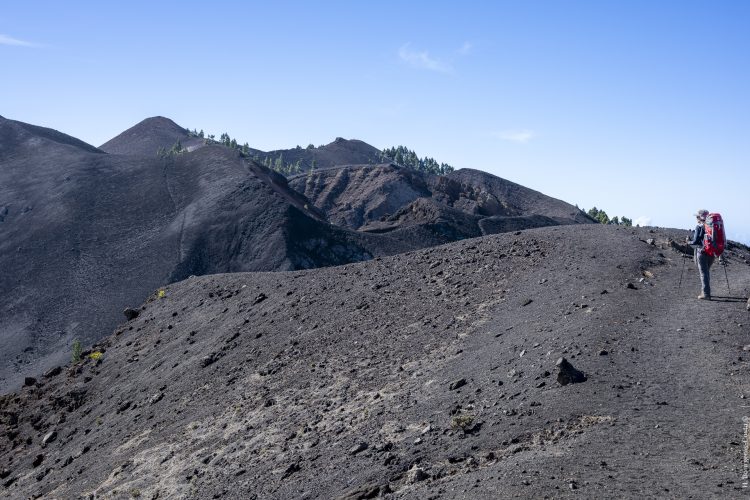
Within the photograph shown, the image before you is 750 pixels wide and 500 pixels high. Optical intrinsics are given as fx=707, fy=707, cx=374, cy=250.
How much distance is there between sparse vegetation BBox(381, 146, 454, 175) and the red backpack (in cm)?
11445

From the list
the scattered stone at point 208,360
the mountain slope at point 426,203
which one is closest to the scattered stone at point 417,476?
the scattered stone at point 208,360

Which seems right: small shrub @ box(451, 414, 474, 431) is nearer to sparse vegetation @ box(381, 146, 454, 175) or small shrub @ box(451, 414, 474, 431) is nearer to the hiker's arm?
the hiker's arm

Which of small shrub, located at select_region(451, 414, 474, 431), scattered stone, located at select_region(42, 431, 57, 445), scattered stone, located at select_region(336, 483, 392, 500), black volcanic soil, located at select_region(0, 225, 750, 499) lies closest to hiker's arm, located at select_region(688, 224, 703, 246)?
black volcanic soil, located at select_region(0, 225, 750, 499)

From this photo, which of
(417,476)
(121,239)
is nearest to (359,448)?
(417,476)

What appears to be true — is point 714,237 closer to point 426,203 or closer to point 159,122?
point 426,203

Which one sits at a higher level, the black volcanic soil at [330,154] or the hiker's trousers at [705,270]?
the black volcanic soil at [330,154]

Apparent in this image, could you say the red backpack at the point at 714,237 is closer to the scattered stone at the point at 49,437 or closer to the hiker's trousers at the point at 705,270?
the hiker's trousers at the point at 705,270

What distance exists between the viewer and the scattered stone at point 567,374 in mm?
11398

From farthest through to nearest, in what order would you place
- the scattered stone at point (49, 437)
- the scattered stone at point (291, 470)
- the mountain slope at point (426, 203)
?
the mountain slope at point (426, 203), the scattered stone at point (49, 437), the scattered stone at point (291, 470)

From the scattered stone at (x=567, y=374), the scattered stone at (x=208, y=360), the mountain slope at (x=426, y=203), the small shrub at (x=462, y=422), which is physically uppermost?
the mountain slope at (x=426, y=203)

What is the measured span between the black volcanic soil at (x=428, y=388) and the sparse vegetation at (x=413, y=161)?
10756 cm

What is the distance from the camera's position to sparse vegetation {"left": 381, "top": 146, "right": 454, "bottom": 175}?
13243 centimetres

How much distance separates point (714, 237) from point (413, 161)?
4747 inches

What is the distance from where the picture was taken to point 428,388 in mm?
13680
